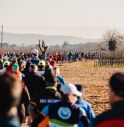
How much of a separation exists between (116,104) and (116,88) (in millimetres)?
166

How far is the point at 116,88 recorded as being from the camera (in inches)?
207

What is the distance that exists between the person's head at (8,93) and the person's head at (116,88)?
1.31 m

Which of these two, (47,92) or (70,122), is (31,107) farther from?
(70,122)

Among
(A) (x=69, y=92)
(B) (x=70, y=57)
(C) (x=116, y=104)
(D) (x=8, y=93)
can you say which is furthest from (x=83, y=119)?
(B) (x=70, y=57)

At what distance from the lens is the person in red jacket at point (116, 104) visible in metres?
5.26

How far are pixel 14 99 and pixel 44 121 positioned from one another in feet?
9.42

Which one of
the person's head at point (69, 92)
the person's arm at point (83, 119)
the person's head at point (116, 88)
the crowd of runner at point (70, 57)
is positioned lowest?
the crowd of runner at point (70, 57)

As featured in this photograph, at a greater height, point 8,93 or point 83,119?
point 8,93

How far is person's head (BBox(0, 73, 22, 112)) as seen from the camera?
13.8 feet

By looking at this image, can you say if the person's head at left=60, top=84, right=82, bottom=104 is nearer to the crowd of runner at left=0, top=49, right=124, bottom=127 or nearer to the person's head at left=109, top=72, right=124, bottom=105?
the crowd of runner at left=0, top=49, right=124, bottom=127

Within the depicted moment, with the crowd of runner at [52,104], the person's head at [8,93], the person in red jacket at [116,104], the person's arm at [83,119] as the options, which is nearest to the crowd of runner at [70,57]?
the crowd of runner at [52,104]

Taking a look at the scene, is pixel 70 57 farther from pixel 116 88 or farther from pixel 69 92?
pixel 116 88

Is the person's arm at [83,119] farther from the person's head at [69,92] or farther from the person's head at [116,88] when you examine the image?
the person's head at [116,88]

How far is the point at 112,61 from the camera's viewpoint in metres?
58.3
